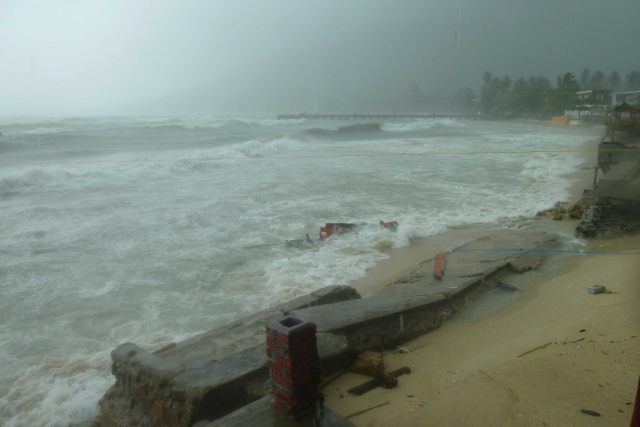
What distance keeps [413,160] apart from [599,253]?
606 inches

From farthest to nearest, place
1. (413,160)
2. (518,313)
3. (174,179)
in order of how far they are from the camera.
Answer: (413,160) < (174,179) < (518,313)

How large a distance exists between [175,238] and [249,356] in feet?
20.7

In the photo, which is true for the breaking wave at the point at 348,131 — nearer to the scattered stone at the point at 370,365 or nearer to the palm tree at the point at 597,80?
the scattered stone at the point at 370,365

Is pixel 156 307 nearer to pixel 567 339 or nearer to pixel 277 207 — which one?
pixel 567 339

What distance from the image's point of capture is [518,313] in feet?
16.2

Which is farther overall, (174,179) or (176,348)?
(174,179)

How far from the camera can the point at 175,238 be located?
31.1 feet

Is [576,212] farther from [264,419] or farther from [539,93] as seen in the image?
[539,93]

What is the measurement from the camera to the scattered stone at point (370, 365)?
370 cm

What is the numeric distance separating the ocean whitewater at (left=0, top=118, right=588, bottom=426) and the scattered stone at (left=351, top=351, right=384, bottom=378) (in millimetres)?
2560

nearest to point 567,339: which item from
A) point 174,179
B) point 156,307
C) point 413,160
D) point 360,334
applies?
point 360,334

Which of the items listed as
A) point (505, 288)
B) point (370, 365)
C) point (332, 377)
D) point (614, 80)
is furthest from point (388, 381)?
point (614, 80)

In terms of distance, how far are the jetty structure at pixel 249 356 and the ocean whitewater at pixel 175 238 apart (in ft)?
2.84

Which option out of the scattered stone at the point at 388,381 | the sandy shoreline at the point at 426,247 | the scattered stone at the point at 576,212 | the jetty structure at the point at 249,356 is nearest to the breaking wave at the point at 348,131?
the sandy shoreline at the point at 426,247
